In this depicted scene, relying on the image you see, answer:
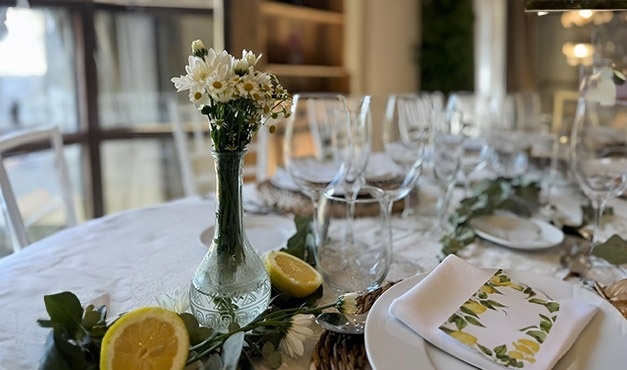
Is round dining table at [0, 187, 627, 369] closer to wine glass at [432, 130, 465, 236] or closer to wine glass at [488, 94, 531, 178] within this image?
wine glass at [432, 130, 465, 236]

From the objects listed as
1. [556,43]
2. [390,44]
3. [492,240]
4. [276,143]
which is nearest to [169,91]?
[276,143]

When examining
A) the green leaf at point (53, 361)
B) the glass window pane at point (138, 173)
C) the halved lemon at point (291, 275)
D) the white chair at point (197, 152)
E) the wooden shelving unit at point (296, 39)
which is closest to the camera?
the green leaf at point (53, 361)

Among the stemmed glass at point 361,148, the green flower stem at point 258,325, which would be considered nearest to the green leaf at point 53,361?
the green flower stem at point 258,325

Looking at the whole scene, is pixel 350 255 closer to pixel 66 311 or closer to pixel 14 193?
pixel 66 311

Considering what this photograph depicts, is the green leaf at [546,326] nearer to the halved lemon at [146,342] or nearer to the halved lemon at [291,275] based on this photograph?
the halved lemon at [291,275]

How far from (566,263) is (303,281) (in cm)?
53

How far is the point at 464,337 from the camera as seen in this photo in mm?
578

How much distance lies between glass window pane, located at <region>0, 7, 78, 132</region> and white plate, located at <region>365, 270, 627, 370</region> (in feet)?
7.53

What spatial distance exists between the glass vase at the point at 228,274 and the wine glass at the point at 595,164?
23.3 inches

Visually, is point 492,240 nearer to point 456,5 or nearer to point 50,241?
point 50,241

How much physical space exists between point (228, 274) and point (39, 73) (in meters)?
2.27

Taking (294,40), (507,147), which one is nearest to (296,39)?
(294,40)

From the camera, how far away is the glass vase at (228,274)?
64 cm

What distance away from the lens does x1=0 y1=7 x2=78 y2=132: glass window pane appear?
7.84 ft
